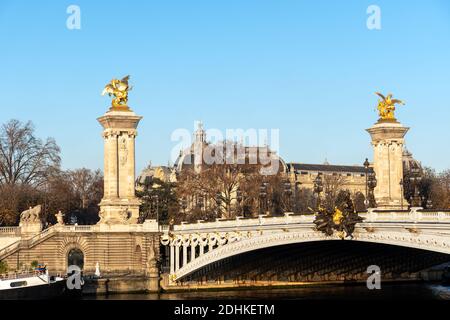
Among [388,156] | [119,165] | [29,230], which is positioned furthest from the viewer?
[388,156]

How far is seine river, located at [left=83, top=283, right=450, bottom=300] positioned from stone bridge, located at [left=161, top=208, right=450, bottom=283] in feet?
6.42

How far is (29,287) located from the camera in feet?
191

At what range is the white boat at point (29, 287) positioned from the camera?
58156 millimetres

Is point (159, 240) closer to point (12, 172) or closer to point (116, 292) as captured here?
point (116, 292)

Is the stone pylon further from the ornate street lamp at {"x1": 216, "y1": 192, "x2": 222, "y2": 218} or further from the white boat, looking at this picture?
the ornate street lamp at {"x1": 216, "y1": 192, "x2": 222, "y2": 218}

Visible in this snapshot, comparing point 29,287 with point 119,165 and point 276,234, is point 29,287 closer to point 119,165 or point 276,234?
point 276,234

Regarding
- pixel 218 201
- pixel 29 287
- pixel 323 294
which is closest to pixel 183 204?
pixel 218 201

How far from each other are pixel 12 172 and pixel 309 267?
30180 mm

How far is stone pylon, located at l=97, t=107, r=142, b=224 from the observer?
72.2 meters

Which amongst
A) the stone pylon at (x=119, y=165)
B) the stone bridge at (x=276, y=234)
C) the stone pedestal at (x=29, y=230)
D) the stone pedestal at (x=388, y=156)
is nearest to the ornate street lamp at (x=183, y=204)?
the stone pylon at (x=119, y=165)

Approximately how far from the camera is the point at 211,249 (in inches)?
2525

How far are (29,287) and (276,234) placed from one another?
12.3 m
